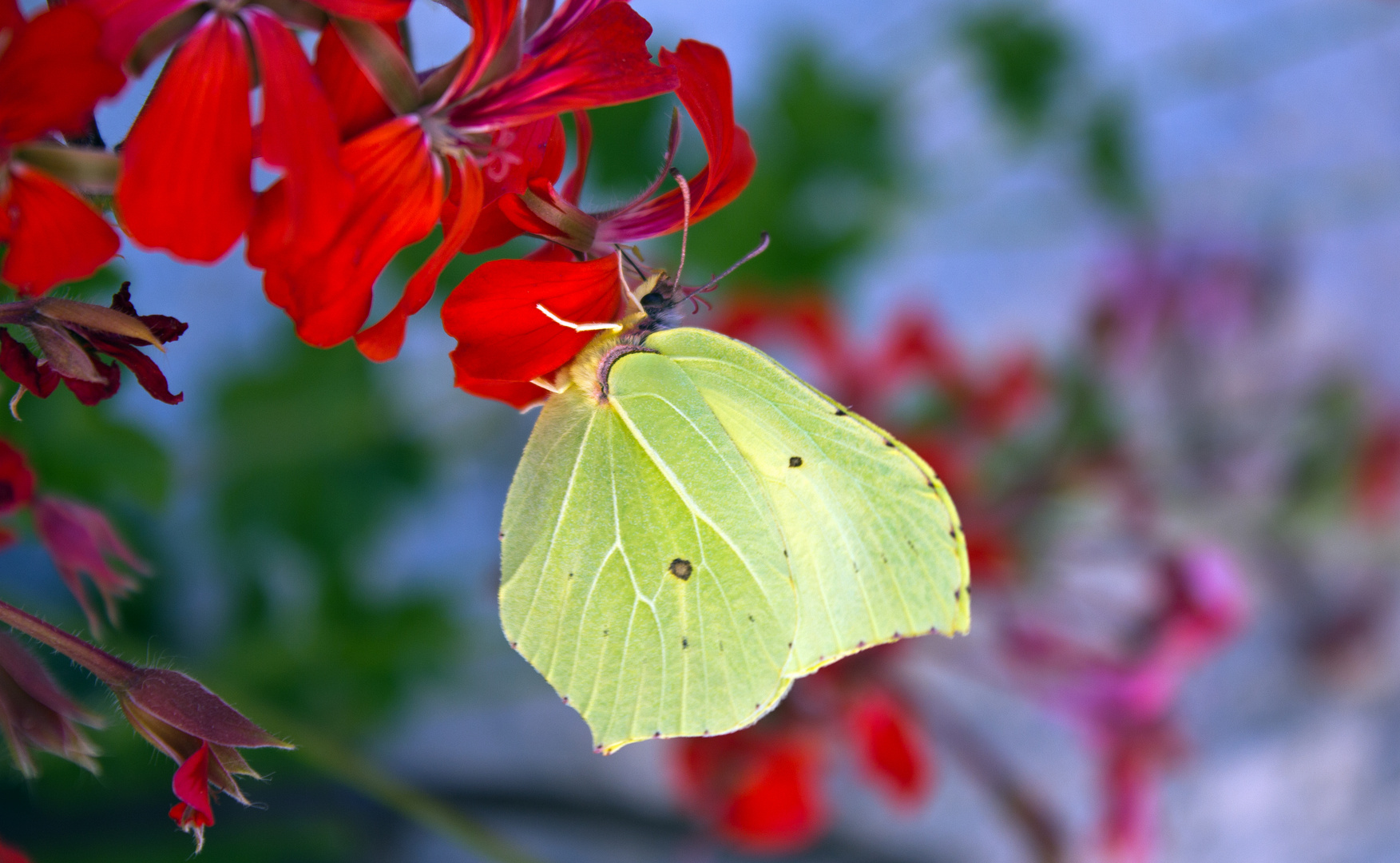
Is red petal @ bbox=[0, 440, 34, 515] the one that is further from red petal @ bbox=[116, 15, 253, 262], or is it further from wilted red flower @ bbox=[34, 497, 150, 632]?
red petal @ bbox=[116, 15, 253, 262]

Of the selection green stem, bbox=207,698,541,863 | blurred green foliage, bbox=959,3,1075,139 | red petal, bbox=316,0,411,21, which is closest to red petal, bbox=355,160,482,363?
red petal, bbox=316,0,411,21

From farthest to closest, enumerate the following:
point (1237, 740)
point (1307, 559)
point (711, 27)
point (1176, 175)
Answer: point (1176, 175)
point (711, 27)
point (1307, 559)
point (1237, 740)

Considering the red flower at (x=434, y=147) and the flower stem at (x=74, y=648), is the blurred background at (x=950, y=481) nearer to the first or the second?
the red flower at (x=434, y=147)

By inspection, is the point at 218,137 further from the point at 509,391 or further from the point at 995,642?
the point at 995,642

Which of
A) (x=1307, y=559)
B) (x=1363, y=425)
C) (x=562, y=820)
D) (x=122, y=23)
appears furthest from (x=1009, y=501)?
(x=1307, y=559)

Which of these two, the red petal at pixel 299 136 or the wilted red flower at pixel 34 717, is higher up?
the red petal at pixel 299 136

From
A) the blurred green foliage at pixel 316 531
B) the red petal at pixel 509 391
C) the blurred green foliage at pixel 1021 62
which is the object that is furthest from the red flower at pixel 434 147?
the blurred green foliage at pixel 1021 62

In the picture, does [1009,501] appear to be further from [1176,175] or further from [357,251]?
[1176,175]
